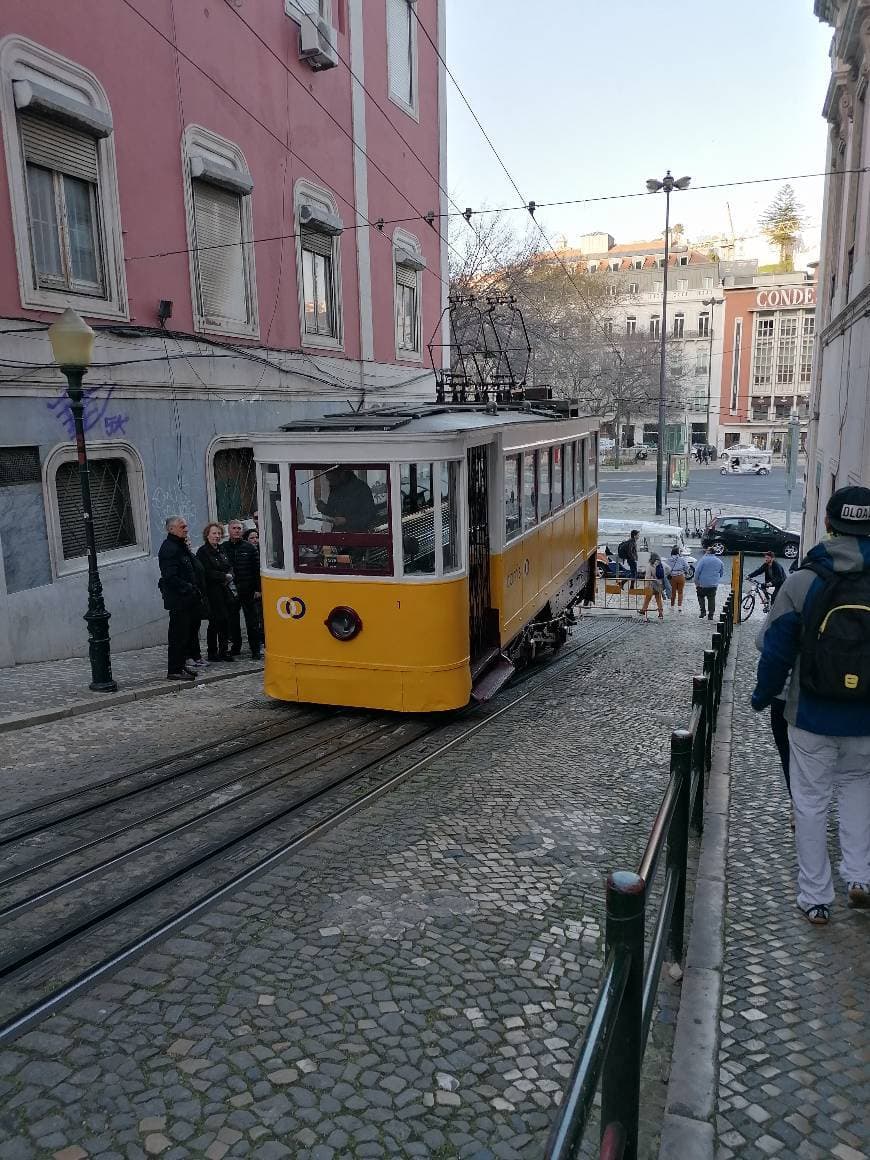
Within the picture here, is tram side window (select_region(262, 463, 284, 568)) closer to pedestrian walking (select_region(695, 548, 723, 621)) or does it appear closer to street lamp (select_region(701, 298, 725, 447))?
pedestrian walking (select_region(695, 548, 723, 621))

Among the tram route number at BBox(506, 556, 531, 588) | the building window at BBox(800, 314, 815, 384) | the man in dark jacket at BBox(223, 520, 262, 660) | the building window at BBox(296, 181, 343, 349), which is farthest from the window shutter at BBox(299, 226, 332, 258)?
the building window at BBox(800, 314, 815, 384)

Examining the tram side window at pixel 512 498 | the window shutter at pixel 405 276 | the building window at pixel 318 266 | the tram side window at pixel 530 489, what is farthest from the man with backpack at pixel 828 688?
the window shutter at pixel 405 276

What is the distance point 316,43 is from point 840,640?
48.2 ft

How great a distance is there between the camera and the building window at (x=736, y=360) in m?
72.8

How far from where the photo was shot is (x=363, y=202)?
17.2 m

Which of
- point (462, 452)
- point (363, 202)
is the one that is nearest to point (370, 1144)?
point (462, 452)

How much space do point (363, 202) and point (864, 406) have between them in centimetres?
1112

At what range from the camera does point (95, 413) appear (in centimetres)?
A: 1052

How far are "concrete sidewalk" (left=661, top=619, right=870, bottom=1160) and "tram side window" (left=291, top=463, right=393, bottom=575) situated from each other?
3.68m

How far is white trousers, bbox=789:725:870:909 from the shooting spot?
3852 millimetres

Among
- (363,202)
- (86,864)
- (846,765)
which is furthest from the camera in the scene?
(363,202)

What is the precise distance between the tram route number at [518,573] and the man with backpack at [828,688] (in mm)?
4702

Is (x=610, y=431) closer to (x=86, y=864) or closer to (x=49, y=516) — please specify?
(x=49, y=516)

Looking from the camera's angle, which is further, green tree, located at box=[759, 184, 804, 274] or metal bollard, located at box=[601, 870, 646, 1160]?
green tree, located at box=[759, 184, 804, 274]
